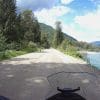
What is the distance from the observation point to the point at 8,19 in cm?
5994

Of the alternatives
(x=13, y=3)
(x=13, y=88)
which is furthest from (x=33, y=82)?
(x=13, y=3)

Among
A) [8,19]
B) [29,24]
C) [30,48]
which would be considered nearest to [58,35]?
[29,24]

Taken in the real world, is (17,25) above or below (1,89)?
above

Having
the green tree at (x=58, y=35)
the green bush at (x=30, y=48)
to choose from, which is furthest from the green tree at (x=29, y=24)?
the green tree at (x=58, y=35)

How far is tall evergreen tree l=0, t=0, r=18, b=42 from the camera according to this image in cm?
5888

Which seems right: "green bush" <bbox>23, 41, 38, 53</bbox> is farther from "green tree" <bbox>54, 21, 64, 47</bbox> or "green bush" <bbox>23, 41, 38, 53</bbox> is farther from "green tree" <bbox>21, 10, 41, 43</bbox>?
"green tree" <bbox>54, 21, 64, 47</bbox>

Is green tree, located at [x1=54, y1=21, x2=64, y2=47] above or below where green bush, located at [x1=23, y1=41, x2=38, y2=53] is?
above

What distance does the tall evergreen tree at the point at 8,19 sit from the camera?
58.9 m

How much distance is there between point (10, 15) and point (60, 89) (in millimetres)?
57418

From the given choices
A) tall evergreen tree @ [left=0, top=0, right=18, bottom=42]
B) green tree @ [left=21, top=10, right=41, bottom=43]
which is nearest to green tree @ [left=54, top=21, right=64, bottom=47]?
green tree @ [left=21, top=10, right=41, bottom=43]

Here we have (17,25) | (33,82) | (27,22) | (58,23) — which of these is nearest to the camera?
(33,82)

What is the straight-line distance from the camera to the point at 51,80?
430 centimetres

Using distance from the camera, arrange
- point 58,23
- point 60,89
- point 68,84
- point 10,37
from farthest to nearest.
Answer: point 58,23 → point 10,37 → point 68,84 → point 60,89

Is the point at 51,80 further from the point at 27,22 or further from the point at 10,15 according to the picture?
the point at 27,22
